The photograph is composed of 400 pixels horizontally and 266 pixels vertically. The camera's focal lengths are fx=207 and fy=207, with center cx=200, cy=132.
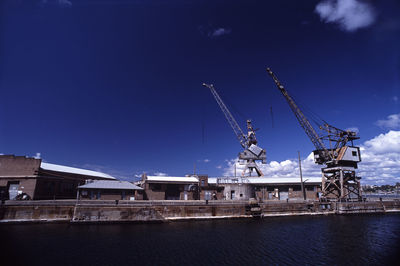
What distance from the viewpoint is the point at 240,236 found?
2775 cm

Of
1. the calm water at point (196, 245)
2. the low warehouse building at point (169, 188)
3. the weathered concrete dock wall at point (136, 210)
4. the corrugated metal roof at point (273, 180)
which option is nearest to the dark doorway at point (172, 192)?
the low warehouse building at point (169, 188)

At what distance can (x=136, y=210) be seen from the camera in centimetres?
3703

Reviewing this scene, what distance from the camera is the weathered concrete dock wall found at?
34.0 meters

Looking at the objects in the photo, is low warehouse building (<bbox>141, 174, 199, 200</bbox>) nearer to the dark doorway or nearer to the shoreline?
the dark doorway

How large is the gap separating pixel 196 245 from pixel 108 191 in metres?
28.4

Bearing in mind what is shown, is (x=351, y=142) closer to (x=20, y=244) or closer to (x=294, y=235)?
(x=294, y=235)

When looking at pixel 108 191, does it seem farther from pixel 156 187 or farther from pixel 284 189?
pixel 284 189

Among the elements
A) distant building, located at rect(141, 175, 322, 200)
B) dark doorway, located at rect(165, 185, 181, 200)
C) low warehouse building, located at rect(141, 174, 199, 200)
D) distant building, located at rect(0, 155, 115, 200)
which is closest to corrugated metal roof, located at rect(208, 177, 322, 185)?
distant building, located at rect(141, 175, 322, 200)

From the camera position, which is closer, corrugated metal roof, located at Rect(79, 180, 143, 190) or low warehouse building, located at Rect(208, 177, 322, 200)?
corrugated metal roof, located at Rect(79, 180, 143, 190)

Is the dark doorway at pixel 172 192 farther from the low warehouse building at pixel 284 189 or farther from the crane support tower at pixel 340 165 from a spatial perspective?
the crane support tower at pixel 340 165

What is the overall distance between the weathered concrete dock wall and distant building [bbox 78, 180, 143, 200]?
560 cm

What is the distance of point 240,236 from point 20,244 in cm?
2543

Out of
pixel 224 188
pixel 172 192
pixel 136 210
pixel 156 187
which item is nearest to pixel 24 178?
pixel 136 210

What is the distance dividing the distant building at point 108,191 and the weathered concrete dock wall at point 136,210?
18.4 ft
